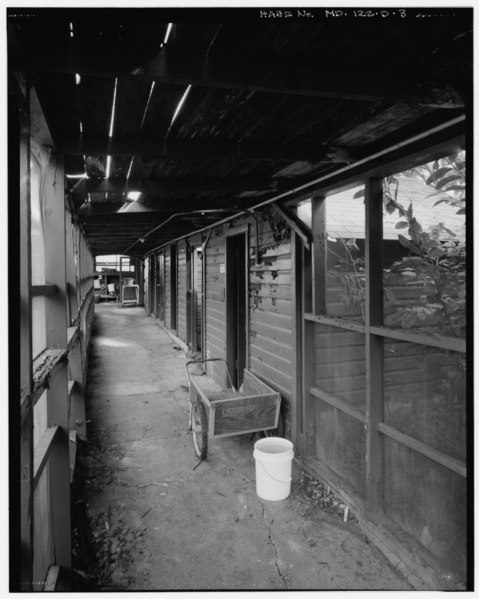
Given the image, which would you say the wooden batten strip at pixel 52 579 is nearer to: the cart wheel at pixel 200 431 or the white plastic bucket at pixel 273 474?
the white plastic bucket at pixel 273 474

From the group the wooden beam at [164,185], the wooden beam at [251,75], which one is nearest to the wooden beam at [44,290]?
the wooden beam at [251,75]

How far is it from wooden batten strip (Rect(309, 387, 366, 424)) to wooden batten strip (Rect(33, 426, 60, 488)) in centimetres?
221

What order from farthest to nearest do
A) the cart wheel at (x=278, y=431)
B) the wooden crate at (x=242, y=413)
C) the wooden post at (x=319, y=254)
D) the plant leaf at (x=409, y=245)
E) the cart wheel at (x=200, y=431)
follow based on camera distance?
the cart wheel at (x=278, y=431)
the cart wheel at (x=200, y=431)
the wooden crate at (x=242, y=413)
the wooden post at (x=319, y=254)
the plant leaf at (x=409, y=245)

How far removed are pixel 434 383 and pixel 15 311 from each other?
239cm

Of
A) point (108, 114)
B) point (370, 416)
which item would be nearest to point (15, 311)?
point (108, 114)

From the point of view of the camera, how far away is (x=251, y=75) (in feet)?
5.16

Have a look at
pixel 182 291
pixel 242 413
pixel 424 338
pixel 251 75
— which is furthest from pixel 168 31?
pixel 182 291

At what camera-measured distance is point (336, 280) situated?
3.62m

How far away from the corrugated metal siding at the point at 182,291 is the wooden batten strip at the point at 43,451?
7.93 meters

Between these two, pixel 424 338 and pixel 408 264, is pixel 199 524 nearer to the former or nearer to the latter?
pixel 424 338

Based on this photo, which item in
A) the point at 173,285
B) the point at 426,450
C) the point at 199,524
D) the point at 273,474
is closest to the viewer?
the point at 426,450

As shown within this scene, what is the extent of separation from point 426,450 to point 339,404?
1.00m

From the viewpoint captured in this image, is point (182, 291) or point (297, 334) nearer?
point (297, 334)

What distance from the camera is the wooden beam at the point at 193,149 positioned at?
8.00 ft
